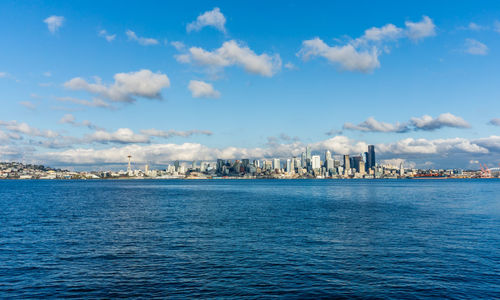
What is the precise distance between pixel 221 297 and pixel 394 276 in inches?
610

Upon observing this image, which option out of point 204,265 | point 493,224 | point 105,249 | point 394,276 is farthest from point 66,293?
point 493,224

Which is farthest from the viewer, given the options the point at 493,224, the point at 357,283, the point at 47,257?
the point at 493,224

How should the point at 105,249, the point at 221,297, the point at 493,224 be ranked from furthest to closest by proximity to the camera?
1. the point at 493,224
2. the point at 105,249
3. the point at 221,297

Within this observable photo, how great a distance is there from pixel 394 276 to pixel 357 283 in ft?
13.8

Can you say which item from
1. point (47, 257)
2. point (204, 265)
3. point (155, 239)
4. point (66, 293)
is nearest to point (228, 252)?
point (204, 265)

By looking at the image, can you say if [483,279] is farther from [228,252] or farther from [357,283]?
[228,252]

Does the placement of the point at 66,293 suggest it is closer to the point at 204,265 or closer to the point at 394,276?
the point at 204,265

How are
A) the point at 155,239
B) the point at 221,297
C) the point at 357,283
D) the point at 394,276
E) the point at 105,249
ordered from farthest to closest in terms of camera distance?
the point at 155,239
the point at 105,249
the point at 394,276
the point at 357,283
the point at 221,297

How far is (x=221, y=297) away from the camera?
24297mm

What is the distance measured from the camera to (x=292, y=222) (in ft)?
203

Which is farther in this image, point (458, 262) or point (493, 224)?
point (493, 224)

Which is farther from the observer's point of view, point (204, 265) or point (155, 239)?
point (155, 239)

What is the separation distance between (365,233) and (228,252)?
23065mm

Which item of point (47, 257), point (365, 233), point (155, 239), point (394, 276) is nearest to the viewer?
point (394, 276)
